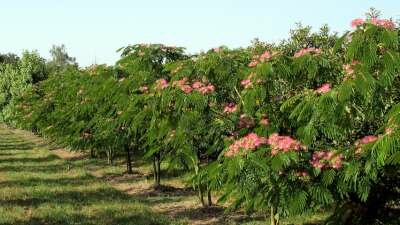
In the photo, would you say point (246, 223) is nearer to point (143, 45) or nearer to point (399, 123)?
point (143, 45)

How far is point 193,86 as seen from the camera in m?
10.2

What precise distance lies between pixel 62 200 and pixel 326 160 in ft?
33.5

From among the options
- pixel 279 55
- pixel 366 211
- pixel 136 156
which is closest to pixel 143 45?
pixel 279 55

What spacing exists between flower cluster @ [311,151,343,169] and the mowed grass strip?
20.1 feet

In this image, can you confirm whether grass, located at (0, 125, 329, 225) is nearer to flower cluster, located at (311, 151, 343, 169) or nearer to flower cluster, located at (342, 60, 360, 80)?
flower cluster, located at (311, 151, 343, 169)

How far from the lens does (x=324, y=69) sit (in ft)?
29.4

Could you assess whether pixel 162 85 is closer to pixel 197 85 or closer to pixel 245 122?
pixel 197 85

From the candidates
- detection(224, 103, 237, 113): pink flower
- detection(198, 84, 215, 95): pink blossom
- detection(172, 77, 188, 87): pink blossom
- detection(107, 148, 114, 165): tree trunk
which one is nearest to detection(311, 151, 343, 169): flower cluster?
detection(224, 103, 237, 113): pink flower

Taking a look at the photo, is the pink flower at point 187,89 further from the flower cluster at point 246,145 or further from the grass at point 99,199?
Answer: the grass at point 99,199

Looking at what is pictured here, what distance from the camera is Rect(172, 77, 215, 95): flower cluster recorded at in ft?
33.0

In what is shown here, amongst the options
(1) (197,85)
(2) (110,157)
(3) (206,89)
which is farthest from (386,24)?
(2) (110,157)

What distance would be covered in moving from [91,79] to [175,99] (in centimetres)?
1325

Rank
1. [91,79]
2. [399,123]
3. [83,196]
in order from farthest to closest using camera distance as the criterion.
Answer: [91,79] → [83,196] → [399,123]

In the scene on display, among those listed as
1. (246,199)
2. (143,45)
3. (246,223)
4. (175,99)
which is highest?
(143,45)
